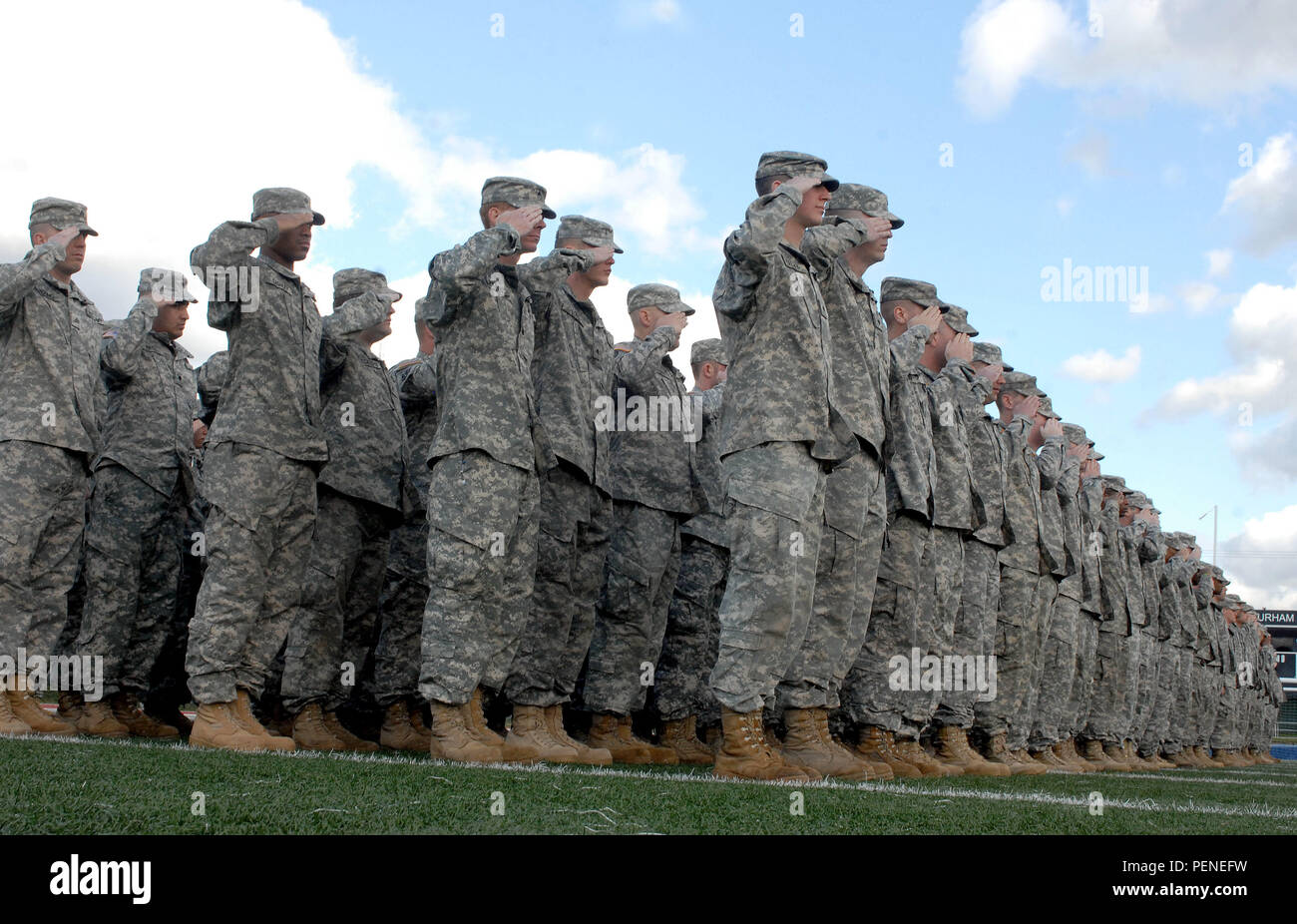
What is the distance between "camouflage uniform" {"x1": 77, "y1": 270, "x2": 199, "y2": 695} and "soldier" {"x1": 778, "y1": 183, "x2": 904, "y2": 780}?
3572 mm

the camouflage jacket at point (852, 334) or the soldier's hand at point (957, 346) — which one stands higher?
the soldier's hand at point (957, 346)

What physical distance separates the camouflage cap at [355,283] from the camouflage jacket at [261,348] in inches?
46.5

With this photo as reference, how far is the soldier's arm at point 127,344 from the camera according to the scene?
6.84 meters

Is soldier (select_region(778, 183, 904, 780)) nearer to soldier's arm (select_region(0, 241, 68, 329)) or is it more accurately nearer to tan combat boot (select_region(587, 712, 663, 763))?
tan combat boot (select_region(587, 712, 663, 763))

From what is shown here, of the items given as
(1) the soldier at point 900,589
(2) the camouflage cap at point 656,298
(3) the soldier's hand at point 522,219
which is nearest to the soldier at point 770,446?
(3) the soldier's hand at point 522,219

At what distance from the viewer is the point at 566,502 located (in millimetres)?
6316

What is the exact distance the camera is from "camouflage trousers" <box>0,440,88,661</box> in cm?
608

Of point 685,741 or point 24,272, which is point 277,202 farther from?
point 685,741

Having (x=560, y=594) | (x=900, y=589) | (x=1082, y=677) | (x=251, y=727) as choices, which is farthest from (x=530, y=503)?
(x=1082, y=677)

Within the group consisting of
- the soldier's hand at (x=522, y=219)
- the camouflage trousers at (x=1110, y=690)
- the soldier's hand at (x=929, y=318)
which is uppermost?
the soldier's hand at (x=522, y=219)

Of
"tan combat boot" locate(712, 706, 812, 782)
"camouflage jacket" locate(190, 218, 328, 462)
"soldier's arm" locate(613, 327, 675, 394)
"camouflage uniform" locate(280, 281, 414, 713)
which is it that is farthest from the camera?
"soldier's arm" locate(613, 327, 675, 394)

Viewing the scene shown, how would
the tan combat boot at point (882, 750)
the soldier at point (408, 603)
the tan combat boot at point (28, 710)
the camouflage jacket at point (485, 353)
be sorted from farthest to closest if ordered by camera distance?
the soldier at point (408, 603) < the tan combat boot at point (882, 750) < the tan combat boot at point (28, 710) < the camouflage jacket at point (485, 353)

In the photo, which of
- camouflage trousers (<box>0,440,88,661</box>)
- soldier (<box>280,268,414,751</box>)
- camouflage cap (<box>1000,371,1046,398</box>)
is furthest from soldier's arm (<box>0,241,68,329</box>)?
camouflage cap (<box>1000,371,1046,398</box>)

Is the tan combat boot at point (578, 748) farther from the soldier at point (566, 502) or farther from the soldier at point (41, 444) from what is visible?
the soldier at point (41, 444)
